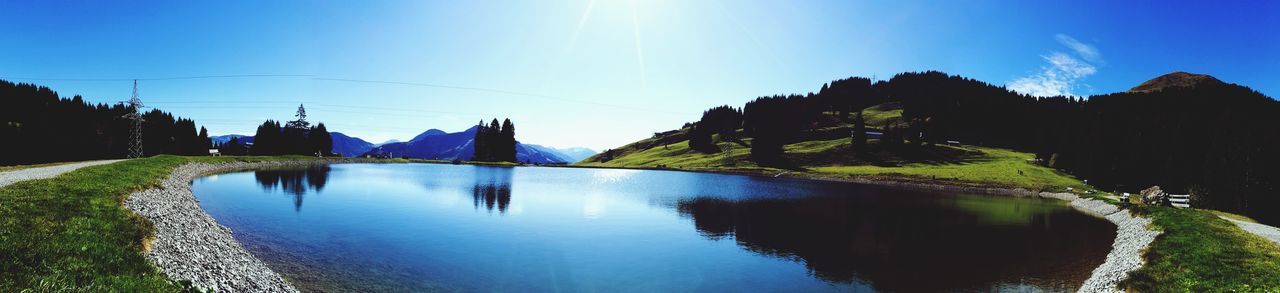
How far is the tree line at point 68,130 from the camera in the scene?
84.1 m

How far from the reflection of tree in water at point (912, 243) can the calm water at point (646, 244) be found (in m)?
0.16

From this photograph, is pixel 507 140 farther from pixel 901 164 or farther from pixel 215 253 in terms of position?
pixel 215 253

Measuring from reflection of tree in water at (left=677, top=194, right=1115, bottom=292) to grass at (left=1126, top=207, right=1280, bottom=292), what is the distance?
134 inches

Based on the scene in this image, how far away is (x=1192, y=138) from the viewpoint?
71312mm

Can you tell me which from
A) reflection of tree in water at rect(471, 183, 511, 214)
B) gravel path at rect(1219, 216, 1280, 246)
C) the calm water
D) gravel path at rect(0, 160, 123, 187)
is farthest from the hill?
gravel path at rect(0, 160, 123, 187)

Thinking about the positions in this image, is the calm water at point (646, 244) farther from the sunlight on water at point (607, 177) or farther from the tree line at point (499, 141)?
the tree line at point (499, 141)

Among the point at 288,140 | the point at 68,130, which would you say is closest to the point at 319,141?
the point at 288,140

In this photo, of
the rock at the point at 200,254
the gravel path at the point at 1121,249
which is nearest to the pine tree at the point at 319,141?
the rock at the point at 200,254

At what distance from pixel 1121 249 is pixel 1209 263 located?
12.5m

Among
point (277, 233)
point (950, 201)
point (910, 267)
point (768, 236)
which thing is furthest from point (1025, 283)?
point (950, 201)

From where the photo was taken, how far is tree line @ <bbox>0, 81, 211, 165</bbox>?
84125 millimetres

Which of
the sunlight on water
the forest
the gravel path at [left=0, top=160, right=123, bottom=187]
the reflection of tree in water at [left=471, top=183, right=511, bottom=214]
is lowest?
the reflection of tree in water at [left=471, top=183, right=511, bottom=214]

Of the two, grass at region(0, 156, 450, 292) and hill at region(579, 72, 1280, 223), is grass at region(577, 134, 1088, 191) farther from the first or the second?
grass at region(0, 156, 450, 292)

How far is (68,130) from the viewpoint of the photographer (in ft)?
354
